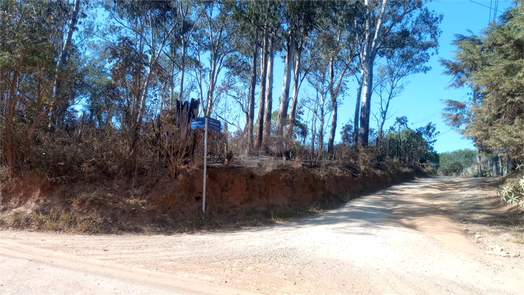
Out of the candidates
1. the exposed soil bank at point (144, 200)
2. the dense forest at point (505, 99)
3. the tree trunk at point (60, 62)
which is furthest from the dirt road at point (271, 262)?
the tree trunk at point (60, 62)

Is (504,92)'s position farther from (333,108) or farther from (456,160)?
(456,160)

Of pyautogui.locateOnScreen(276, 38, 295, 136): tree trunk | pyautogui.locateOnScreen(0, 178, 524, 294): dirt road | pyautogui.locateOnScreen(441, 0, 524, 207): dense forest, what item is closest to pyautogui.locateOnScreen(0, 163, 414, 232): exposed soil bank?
pyautogui.locateOnScreen(0, 178, 524, 294): dirt road

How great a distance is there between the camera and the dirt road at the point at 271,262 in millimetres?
5441

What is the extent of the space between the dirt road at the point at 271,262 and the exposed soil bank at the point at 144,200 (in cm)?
88

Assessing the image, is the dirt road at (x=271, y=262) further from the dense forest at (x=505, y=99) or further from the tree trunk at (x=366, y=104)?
the tree trunk at (x=366, y=104)

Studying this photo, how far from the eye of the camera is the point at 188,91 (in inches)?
1171

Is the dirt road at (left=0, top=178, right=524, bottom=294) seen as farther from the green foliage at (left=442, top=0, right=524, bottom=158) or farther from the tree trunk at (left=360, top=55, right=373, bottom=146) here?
the tree trunk at (left=360, top=55, right=373, bottom=146)

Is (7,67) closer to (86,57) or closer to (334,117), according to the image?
(86,57)

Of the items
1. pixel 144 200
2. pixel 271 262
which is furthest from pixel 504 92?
pixel 144 200

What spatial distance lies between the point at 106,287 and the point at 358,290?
383 cm

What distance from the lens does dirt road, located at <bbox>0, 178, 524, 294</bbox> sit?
5441 mm

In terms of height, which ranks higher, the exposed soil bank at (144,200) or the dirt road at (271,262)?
the exposed soil bank at (144,200)

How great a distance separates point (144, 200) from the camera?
10.2 metres

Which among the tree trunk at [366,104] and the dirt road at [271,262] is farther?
the tree trunk at [366,104]
